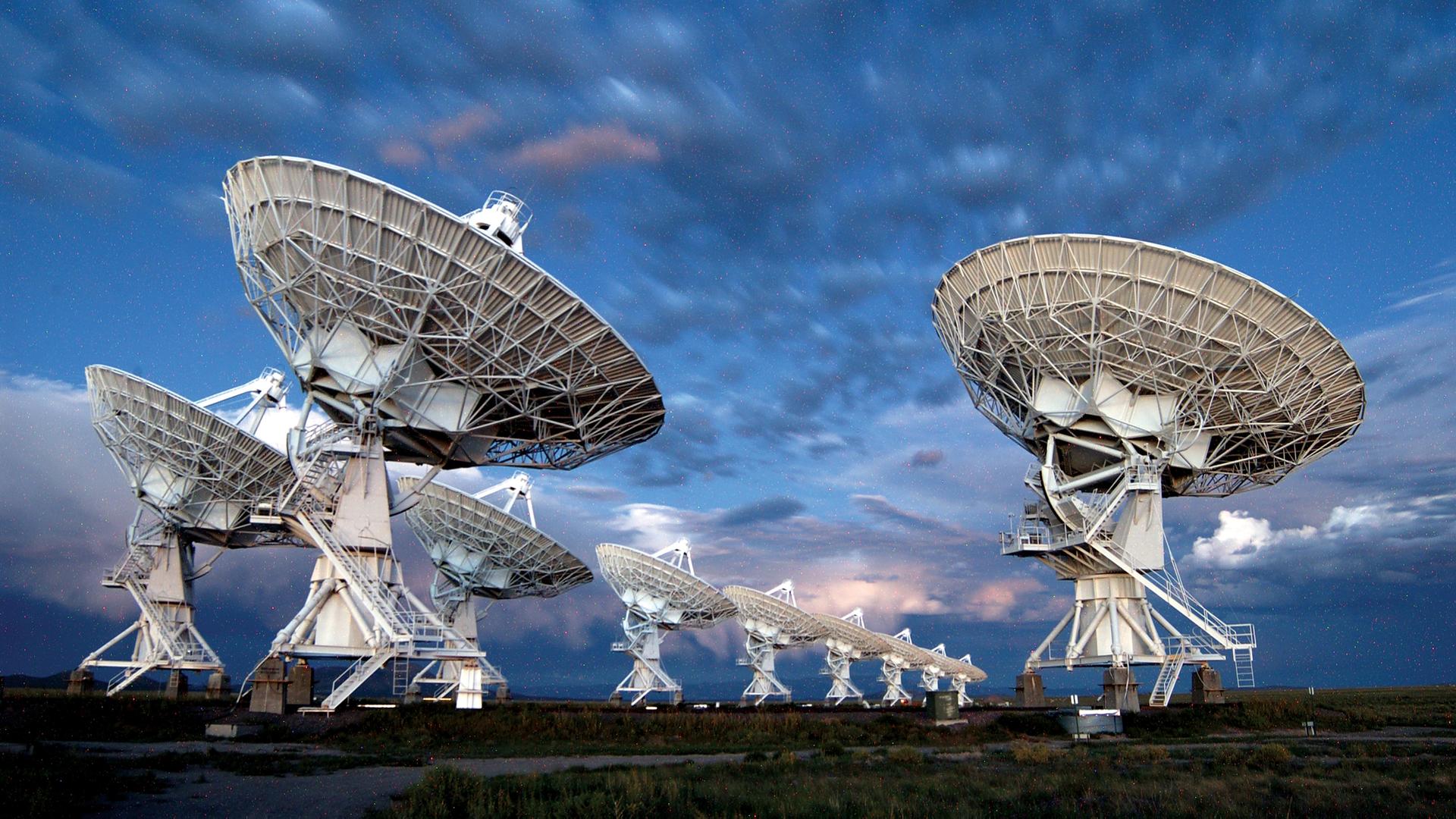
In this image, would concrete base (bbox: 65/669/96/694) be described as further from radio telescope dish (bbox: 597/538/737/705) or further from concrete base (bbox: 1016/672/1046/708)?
concrete base (bbox: 1016/672/1046/708)

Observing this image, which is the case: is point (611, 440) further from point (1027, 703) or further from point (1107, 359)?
point (1027, 703)

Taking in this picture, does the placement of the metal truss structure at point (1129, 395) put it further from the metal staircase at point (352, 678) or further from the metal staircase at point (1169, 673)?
the metal staircase at point (352, 678)

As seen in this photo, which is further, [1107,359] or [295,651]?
[1107,359]

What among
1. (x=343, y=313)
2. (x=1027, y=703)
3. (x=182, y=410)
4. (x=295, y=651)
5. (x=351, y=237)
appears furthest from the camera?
(x=182, y=410)

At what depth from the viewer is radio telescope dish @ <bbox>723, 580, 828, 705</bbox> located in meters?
67.4

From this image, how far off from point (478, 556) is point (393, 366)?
22.2m

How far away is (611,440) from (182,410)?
22.8m

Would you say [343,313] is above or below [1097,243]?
below

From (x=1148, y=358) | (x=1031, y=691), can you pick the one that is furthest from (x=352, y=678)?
(x=1148, y=358)

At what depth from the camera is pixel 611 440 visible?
35250 mm

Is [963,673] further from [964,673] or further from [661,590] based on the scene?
[661,590]

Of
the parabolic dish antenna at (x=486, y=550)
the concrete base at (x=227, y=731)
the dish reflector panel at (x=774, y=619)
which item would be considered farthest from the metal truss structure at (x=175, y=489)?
the dish reflector panel at (x=774, y=619)

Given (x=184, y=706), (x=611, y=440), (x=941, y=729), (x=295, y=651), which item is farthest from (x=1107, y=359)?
(x=184, y=706)

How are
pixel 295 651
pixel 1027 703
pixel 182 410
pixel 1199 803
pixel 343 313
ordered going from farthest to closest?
pixel 182 410 < pixel 1027 703 < pixel 295 651 < pixel 343 313 < pixel 1199 803
